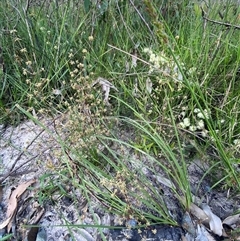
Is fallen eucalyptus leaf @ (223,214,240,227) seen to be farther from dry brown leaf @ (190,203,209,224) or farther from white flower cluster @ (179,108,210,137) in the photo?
white flower cluster @ (179,108,210,137)

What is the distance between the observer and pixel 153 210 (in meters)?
1.08

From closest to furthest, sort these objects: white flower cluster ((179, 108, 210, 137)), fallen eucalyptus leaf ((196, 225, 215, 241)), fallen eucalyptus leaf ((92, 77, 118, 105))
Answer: fallen eucalyptus leaf ((196, 225, 215, 241))
white flower cluster ((179, 108, 210, 137))
fallen eucalyptus leaf ((92, 77, 118, 105))

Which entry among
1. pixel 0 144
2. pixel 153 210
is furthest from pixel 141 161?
pixel 0 144

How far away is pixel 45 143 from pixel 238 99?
74 cm

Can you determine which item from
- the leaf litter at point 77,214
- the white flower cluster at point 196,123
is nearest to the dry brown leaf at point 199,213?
the leaf litter at point 77,214

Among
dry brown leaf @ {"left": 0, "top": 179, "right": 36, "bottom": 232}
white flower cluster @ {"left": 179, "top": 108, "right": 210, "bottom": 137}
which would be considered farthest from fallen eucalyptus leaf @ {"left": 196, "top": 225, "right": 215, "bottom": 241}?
dry brown leaf @ {"left": 0, "top": 179, "right": 36, "bottom": 232}

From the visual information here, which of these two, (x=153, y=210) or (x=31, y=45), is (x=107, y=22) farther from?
(x=153, y=210)

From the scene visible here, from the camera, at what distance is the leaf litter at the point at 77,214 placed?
1054mm

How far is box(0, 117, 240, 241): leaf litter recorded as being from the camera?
3.46ft

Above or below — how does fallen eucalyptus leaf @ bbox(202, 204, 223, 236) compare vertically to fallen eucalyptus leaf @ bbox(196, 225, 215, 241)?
above

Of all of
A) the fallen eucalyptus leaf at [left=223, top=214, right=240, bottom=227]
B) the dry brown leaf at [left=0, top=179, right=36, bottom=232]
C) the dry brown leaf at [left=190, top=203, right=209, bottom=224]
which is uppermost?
the dry brown leaf at [left=190, top=203, right=209, bottom=224]

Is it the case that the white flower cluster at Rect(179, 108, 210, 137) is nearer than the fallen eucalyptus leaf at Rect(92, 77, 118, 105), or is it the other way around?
the white flower cluster at Rect(179, 108, 210, 137)

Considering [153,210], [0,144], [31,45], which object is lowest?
[0,144]

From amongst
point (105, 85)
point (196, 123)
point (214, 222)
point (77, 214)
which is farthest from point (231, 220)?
point (105, 85)
